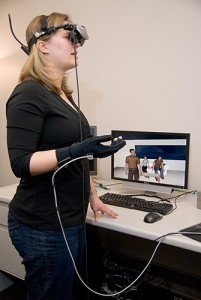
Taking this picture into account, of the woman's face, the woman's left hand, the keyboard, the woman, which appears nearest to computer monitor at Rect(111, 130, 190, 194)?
the keyboard

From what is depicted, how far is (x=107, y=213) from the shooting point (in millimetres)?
1281

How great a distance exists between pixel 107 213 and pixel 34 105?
2.10ft

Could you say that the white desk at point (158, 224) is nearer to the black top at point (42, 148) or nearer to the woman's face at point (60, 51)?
the black top at point (42, 148)

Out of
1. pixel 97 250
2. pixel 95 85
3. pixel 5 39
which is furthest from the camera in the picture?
pixel 5 39

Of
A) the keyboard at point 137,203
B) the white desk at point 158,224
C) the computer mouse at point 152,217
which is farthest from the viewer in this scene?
the keyboard at point 137,203

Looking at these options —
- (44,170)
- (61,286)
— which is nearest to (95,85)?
(44,170)

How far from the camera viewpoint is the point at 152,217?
1.24m

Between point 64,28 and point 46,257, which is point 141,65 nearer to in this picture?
point 64,28

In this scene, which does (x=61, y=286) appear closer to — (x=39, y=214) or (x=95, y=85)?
(x=39, y=214)

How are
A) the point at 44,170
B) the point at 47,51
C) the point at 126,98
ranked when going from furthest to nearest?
the point at 126,98
the point at 47,51
the point at 44,170

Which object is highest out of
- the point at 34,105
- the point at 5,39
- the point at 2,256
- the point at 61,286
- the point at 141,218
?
the point at 5,39

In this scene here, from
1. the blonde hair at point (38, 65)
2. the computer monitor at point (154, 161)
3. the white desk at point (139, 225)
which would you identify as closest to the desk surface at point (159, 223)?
the white desk at point (139, 225)

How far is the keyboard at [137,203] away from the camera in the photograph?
4.49ft

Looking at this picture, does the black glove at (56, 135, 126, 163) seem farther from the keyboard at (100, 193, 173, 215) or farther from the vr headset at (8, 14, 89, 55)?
the keyboard at (100, 193, 173, 215)
